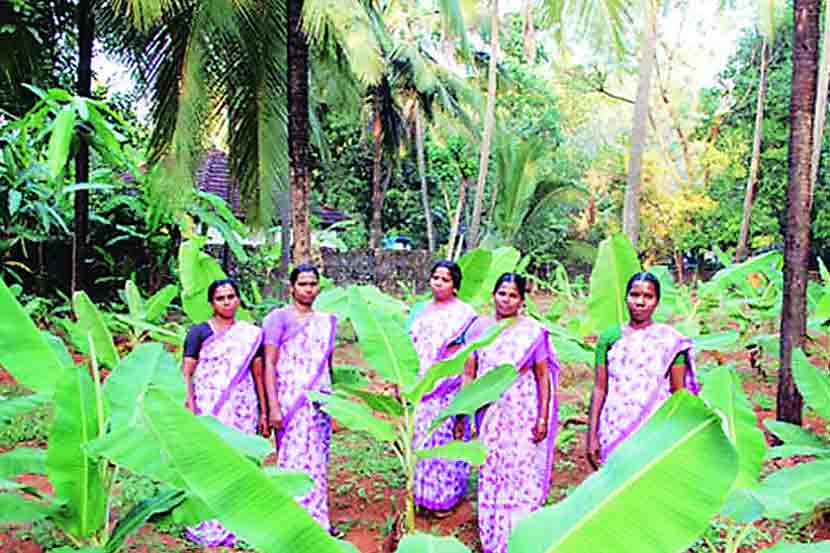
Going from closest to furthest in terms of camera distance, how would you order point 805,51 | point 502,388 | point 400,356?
point 502,388
point 400,356
point 805,51

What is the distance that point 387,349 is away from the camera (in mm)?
3609

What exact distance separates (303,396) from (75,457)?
72.4 inches

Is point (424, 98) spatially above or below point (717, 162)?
above

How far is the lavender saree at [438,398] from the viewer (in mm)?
4406

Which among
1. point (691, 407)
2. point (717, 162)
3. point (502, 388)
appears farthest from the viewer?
point (717, 162)

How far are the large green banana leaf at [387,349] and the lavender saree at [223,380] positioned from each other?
2.73 feet

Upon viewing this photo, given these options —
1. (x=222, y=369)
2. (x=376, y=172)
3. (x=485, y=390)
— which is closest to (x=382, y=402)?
(x=485, y=390)

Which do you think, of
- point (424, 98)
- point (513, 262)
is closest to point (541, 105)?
point (424, 98)

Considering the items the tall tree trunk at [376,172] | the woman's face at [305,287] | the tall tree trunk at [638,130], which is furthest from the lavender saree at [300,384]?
the tall tree trunk at [376,172]

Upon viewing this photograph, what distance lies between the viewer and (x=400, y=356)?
11.8ft

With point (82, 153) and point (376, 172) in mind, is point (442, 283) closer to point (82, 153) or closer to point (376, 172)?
point (82, 153)

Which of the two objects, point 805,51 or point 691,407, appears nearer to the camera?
point 691,407

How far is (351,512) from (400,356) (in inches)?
62.8

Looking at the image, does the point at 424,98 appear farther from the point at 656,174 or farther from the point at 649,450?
the point at 649,450
